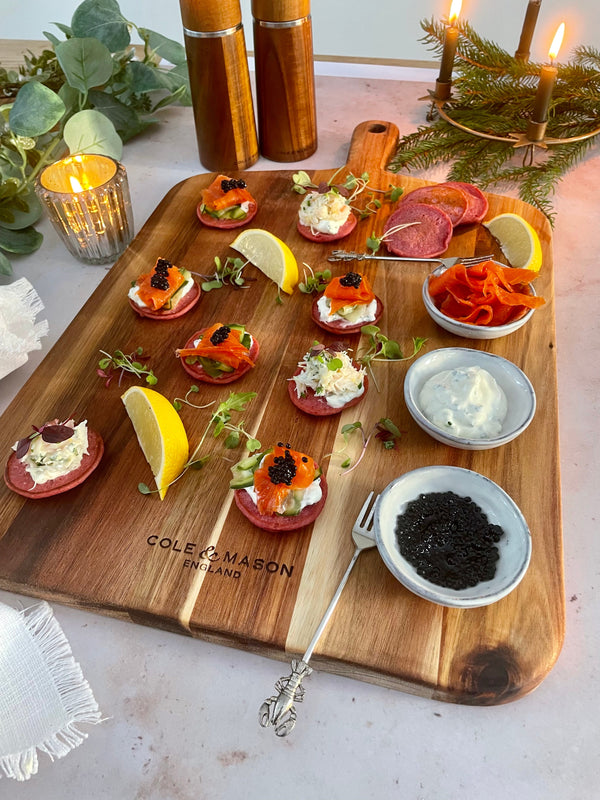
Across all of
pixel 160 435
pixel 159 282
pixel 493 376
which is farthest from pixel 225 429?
pixel 493 376

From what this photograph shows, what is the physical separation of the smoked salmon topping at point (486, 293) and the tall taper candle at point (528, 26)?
147cm

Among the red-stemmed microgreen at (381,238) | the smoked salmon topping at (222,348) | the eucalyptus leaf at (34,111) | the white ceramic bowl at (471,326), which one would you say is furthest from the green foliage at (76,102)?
the white ceramic bowl at (471,326)

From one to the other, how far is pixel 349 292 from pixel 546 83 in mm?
1252

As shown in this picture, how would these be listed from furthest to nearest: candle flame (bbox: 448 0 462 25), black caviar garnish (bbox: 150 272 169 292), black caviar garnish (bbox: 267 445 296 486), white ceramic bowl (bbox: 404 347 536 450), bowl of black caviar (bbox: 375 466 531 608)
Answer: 1. candle flame (bbox: 448 0 462 25)
2. black caviar garnish (bbox: 150 272 169 292)
3. white ceramic bowl (bbox: 404 347 536 450)
4. black caviar garnish (bbox: 267 445 296 486)
5. bowl of black caviar (bbox: 375 466 531 608)

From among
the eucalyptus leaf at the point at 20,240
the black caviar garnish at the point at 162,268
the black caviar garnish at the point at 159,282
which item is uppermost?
the black caviar garnish at the point at 162,268

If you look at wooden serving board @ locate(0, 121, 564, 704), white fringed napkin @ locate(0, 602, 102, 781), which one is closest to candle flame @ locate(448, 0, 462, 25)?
wooden serving board @ locate(0, 121, 564, 704)

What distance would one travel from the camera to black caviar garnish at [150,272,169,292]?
2100 mm

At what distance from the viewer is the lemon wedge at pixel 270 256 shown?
2.22m

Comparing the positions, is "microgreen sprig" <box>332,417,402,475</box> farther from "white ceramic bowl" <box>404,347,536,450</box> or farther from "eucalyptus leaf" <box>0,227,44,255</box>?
"eucalyptus leaf" <box>0,227,44,255</box>

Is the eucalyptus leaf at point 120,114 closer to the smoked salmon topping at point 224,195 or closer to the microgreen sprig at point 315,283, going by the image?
the smoked salmon topping at point 224,195

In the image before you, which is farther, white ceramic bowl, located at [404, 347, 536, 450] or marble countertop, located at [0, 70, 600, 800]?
white ceramic bowl, located at [404, 347, 536, 450]

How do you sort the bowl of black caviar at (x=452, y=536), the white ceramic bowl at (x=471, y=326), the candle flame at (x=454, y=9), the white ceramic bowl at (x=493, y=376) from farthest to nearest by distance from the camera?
1. the candle flame at (x=454, y=9)
2. the white ceramic bowl at (x=471, y=326)
3. the white ceramic bowl at (x=493, y=376)
4. the bowl of black caviar at (x=452, y=536)

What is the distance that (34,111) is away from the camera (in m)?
2.30

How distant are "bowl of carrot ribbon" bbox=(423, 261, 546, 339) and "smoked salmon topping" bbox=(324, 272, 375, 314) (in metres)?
0.23
